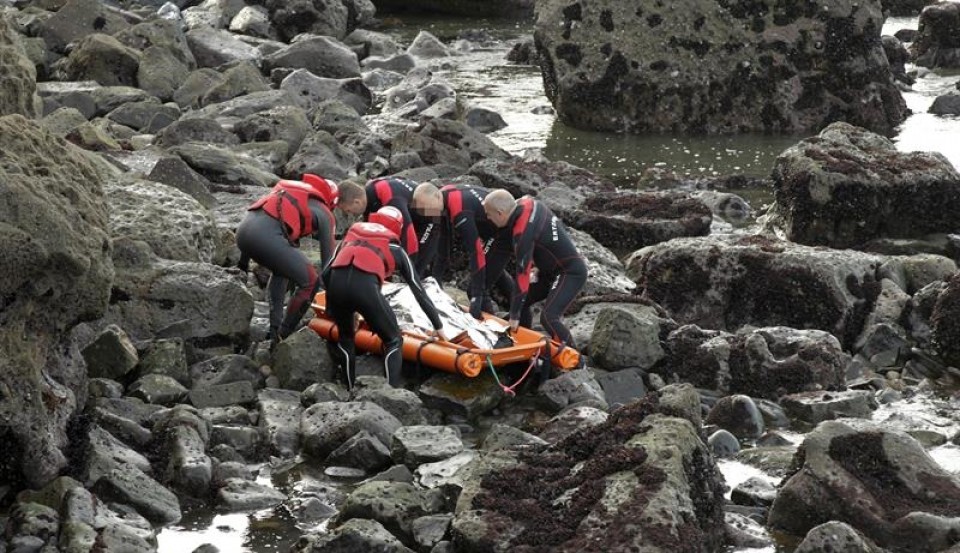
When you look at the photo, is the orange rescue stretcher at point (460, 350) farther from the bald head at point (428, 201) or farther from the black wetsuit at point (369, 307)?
the bald head at point (428, 201)

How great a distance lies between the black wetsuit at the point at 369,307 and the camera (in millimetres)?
15781

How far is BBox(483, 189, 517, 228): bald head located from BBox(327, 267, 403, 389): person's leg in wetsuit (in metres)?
2.17

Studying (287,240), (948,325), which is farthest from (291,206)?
(948,325)

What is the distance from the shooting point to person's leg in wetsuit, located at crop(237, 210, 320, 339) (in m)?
17.2

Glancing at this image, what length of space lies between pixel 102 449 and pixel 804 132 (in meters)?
21.6

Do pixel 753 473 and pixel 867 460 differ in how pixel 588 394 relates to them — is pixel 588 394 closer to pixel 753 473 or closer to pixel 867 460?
pixel 753 473

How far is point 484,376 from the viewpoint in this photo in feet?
53.4

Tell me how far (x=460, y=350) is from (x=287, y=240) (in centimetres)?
278

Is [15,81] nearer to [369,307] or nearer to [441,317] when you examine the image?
[369,307]

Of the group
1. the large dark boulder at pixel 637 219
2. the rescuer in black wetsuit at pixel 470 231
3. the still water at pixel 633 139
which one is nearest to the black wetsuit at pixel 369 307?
the rescuer in black wetsuit at pixel 470 231

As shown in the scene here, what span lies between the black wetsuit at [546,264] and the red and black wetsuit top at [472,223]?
500 millimetres

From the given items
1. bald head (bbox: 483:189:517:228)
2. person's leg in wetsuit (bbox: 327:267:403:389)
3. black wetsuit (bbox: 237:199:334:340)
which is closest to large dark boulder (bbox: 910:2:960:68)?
bald head (bbox: 483:189:517:228)

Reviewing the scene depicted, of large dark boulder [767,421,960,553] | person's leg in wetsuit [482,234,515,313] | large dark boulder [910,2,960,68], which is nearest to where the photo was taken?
large dark boulder [767,421,960,553]

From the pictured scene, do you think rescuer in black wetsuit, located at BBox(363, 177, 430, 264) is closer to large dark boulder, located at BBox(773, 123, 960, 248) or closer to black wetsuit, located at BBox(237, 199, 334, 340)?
black wetsuit, located at BBox(237, 199, 334, 340)
